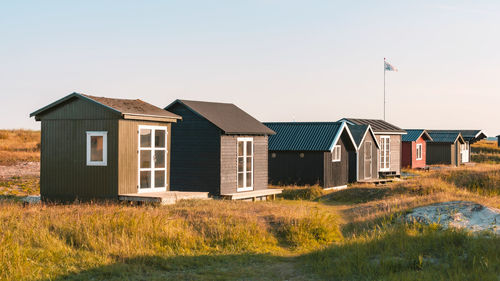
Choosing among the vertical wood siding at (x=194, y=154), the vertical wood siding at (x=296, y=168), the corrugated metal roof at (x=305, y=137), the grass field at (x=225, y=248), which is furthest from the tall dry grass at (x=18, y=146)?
the grass field at (x=225, y=248)

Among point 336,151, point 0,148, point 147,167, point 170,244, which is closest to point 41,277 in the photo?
point 170,244

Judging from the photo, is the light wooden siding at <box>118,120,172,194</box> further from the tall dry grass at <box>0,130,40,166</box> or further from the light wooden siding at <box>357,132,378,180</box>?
the tall dry grass at <box>0,130,40,166</box>

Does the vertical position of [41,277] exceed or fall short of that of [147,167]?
it falls short

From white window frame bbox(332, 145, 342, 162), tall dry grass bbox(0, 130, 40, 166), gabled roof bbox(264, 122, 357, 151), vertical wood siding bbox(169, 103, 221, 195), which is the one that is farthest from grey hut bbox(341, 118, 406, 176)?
tall dry grass bbox(0, 130, 40, 166)

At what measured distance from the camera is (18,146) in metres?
52.1

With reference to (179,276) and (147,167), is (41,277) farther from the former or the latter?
(147,167)

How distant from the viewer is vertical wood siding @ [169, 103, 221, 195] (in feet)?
70.1

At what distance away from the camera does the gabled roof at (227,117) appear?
2150 cm

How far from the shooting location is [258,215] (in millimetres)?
14602

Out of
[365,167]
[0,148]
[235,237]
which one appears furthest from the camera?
[0,148]

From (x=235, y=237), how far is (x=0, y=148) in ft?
141

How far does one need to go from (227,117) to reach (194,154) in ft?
6.81

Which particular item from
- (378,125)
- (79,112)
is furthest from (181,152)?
(378,125)

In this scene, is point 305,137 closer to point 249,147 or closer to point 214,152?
point 249,147
